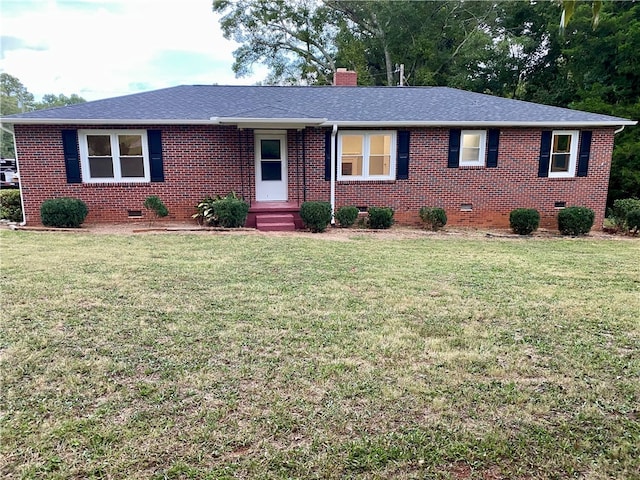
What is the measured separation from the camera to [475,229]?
467 inches

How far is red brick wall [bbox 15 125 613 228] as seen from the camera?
10.9 metres

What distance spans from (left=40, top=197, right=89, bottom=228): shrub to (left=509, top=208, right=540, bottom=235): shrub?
10.4 m

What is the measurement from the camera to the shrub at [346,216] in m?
11.0

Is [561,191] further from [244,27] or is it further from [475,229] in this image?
[244,27]

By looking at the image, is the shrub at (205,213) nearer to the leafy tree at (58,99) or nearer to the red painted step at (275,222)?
the red painted step at (275,222)

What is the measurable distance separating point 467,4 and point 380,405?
90.1 feet

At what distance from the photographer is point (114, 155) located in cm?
1108

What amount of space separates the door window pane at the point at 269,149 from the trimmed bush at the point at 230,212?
2.02 m

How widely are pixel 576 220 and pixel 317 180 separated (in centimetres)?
652

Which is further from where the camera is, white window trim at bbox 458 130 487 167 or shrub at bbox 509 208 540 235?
white window trim at bbox 458 130 487 167

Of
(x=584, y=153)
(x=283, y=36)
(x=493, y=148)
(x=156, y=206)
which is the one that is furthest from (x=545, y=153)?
(x=283, y=36)

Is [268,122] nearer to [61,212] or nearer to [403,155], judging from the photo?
[403,155]

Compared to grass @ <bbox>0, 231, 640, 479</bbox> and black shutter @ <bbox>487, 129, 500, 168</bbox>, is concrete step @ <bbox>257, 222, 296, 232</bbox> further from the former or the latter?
black shutter @ <bbox>487, 129, 500, 168</bbox>

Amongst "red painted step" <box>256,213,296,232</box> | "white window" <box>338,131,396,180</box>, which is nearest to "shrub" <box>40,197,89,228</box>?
"red painted step" <box>256,213,296,232</box>
